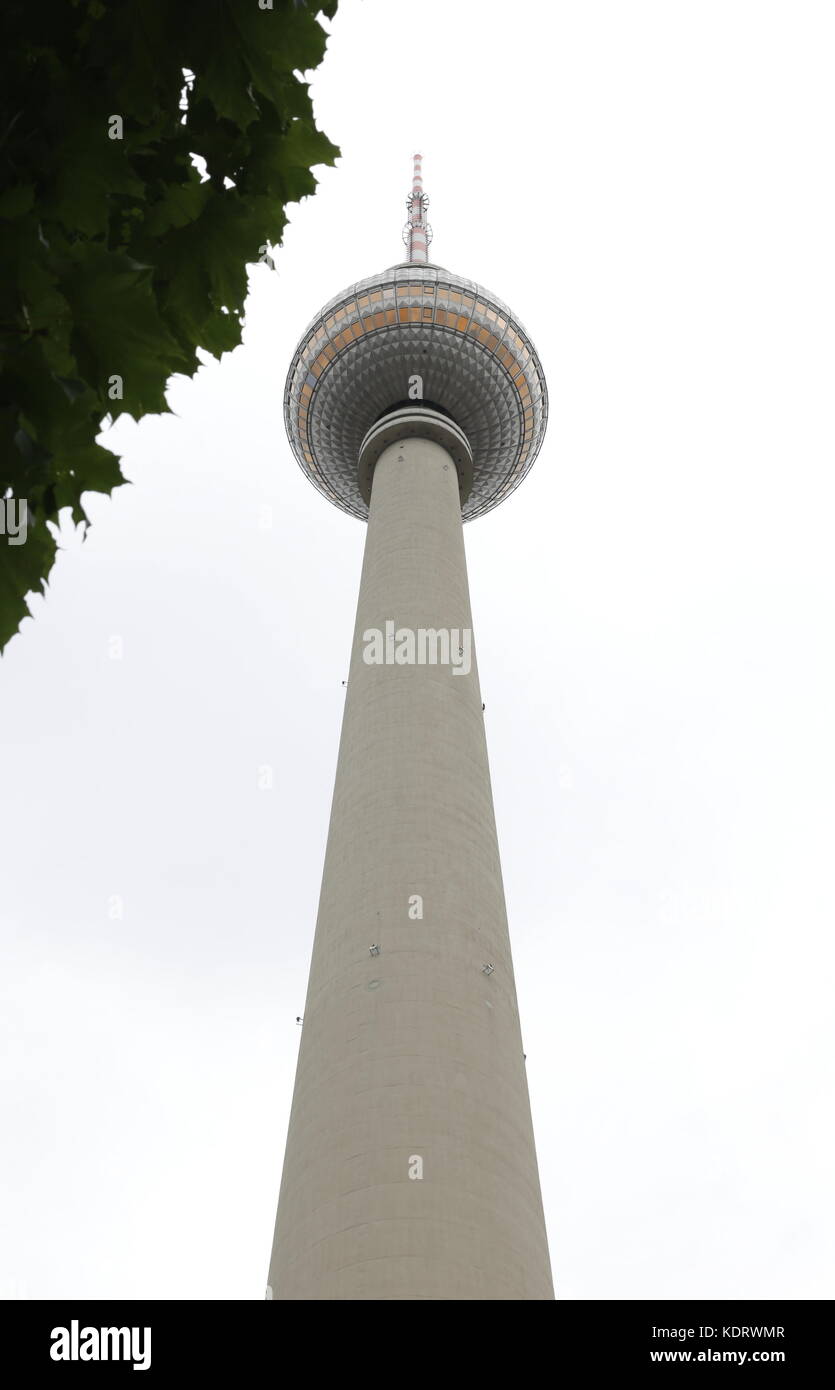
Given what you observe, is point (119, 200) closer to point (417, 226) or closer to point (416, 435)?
point (416, 435)

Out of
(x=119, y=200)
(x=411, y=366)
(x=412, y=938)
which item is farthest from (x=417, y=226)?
(x=119, y=200)

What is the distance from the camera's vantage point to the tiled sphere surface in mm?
46094

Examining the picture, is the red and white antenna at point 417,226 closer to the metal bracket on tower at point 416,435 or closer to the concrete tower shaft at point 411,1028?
the metal bracket on tower at point 416,435

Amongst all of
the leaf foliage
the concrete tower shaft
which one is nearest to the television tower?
the concrete tower shaft

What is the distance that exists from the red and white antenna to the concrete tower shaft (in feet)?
86.3

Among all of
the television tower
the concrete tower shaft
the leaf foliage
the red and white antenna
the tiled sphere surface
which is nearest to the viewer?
the leaf foliage

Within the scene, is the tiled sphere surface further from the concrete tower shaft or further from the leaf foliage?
the leaf foliage

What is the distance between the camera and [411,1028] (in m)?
24.3

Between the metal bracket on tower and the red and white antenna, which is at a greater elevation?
the red and white antenna

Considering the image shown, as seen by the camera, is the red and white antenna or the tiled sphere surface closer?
the tiled sphere surface

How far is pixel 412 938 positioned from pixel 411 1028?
7.96ft

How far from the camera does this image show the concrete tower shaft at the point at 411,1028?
21078 millimetres
